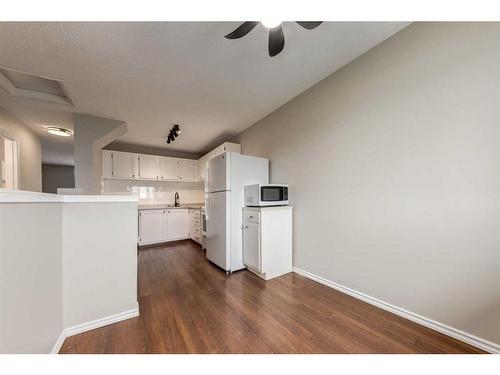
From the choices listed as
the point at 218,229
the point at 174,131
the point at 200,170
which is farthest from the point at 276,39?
the point at 200,170

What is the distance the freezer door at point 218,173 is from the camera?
266 cm

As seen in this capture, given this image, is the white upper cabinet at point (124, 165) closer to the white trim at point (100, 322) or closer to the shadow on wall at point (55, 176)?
the white trim at point (100, 322)

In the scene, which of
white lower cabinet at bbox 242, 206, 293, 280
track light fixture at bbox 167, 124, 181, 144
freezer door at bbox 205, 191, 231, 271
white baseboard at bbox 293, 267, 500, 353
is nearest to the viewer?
white baseboard at bbox 293, 267, 500, 353

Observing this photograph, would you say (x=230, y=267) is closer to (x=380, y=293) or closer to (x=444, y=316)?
(x=380, y=293)

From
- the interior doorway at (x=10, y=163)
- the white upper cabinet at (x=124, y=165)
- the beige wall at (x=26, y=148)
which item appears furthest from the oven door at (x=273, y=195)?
the interior doorway at (x=10, y=163)

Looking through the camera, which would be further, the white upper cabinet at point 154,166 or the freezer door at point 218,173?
the white upper cabinet at point 154,166

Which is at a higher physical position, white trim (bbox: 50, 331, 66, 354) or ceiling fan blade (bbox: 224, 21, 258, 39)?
ceiling fan blade (bbox: 224, 21, 258, 39)

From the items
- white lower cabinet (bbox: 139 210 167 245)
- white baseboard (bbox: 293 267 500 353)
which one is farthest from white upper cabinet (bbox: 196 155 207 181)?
white baseboard (bbox: 293 267 500 353)

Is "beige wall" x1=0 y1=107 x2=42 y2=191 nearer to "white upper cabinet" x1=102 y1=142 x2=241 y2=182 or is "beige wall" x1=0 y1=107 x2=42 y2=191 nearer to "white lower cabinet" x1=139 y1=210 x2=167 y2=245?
"white upper cabinet" x1=102 y1=142 x2=241 y2=182

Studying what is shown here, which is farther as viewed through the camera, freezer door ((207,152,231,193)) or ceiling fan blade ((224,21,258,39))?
freezer door ((207,152,231,193))

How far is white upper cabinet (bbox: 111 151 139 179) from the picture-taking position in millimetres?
4125

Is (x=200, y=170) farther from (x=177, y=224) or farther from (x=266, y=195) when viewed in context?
(x=266, y=195)

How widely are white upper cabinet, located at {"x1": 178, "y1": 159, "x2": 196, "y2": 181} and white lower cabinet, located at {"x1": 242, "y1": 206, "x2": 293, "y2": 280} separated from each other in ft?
9.72
